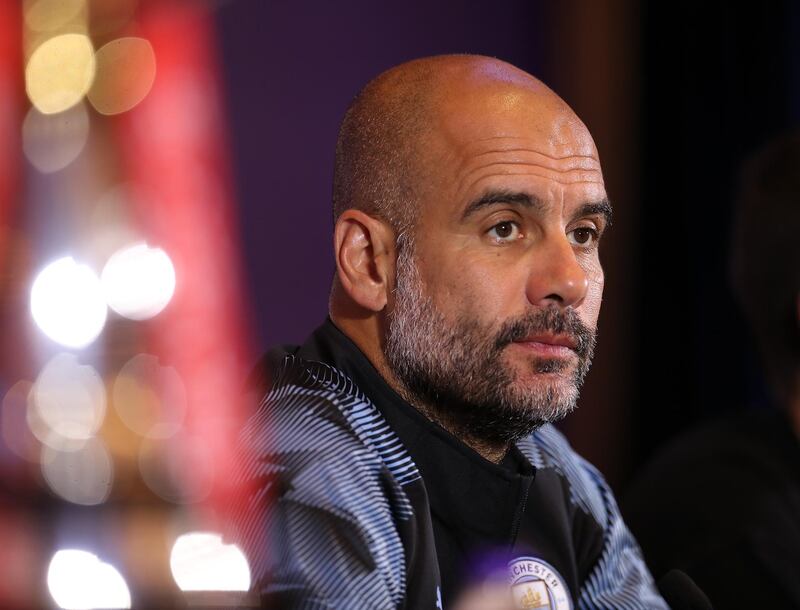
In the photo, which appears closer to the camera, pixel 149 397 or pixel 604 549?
pixel 604 549

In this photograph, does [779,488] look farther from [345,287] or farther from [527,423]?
[345,287]

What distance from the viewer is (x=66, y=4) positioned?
262 cm

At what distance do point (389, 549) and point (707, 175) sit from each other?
2165 mm

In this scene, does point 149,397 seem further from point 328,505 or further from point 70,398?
point 328,505

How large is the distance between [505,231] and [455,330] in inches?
4.6

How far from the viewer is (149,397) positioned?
2.67m

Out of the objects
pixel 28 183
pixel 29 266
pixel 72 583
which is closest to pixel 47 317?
pixel 29 266

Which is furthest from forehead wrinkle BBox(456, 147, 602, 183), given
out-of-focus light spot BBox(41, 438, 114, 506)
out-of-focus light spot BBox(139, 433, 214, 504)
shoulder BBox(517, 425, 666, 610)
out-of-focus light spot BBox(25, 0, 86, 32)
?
out-of-focus light spot BBox(25, 0, 86, 32)

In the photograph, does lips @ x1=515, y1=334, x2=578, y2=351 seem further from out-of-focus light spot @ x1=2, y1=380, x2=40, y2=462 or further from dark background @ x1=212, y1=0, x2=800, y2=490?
out-of-focus light spot @ x1=2, y1=380, x2=40, y2=462

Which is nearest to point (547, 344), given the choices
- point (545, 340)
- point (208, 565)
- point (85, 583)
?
point (545, 340)

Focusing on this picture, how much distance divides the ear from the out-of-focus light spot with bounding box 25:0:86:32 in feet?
5.63

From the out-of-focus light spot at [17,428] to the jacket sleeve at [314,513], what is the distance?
1.65 m

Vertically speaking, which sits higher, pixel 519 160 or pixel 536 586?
pixel 519 160

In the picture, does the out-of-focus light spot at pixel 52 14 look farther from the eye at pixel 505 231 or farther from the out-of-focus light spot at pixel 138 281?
the eye at pixel 505 231
